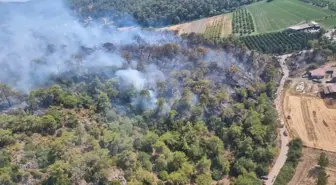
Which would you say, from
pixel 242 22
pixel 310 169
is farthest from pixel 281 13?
pixel 310 169

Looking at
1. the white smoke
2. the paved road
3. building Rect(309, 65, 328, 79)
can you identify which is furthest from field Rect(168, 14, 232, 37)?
building Rect(309, 65, 328, 79)

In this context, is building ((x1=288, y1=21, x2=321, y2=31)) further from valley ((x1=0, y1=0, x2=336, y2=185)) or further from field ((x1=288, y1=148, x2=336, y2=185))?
field ((x1=288, y1=148, x2=336, y2=185))

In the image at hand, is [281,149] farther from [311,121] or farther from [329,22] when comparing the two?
[329,22]

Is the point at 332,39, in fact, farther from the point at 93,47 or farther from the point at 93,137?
the point at 93,137

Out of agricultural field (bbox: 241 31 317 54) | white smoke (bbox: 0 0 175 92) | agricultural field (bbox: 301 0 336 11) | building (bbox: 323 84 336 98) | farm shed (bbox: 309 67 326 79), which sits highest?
agricultural field (bbox: 301 0 336 11)

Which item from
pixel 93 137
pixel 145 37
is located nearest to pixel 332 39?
pixel 145 37

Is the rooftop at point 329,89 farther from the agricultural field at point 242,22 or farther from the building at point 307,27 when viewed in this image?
the agricultural field at point 242,22
